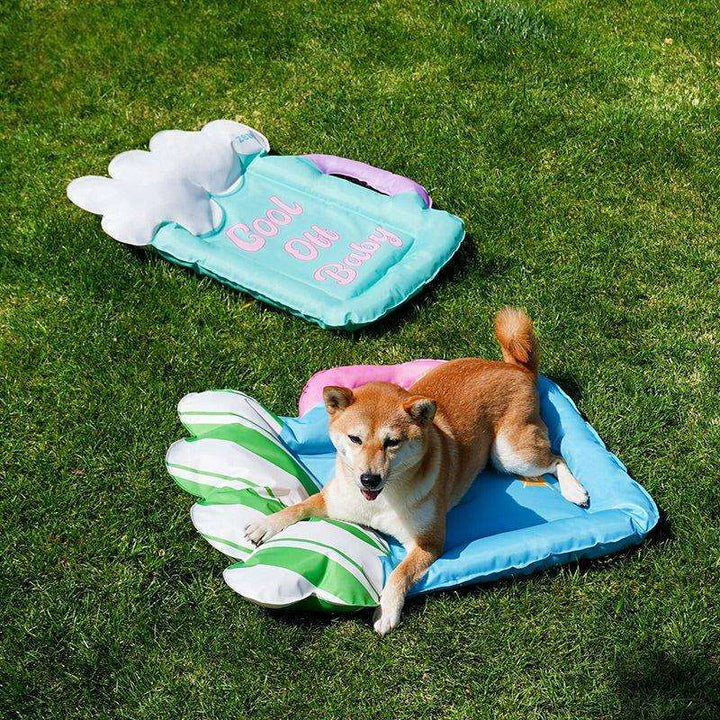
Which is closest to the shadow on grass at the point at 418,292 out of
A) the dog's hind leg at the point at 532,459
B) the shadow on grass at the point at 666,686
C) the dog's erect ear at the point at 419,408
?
the dog's hind leg at the point at 532,459

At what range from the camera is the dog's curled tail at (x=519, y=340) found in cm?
452

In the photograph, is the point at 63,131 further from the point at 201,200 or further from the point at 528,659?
the point at 528,659

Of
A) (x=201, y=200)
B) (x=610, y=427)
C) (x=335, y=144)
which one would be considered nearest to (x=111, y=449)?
(x=201, y=200)

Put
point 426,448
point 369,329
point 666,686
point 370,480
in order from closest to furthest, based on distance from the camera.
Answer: point 370,480 < point 666,686 < point 426,448 < point 369,329

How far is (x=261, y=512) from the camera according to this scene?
401 centimetres

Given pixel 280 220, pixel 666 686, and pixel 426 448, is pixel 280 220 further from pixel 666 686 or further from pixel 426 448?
pixel 666 686

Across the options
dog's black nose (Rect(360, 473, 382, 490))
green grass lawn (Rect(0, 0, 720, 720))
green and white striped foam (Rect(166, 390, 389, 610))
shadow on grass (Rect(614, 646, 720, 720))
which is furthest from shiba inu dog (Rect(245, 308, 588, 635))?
shadow on grass (Rect(614, 646, 720, 720))

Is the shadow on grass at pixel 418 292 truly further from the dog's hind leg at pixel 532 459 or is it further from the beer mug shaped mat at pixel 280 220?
the dog's hind leg at pixel 532 459

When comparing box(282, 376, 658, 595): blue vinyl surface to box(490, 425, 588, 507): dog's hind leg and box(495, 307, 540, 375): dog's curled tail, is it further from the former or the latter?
box(495, 307, 540, 375): dog's curled tail

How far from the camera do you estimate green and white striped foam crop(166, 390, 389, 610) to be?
365cm

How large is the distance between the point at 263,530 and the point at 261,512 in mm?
115

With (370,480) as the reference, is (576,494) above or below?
below

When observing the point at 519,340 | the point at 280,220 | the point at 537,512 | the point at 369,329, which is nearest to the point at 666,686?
the point at 537,512

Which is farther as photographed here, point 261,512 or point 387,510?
point 261,512
